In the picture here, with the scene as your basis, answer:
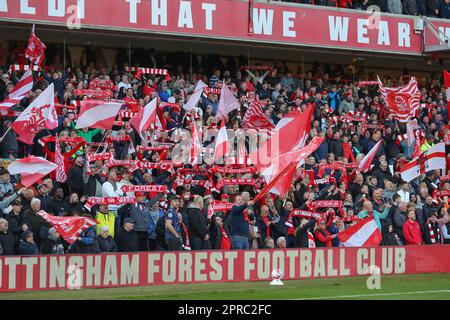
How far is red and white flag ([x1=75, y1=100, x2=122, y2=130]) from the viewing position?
25.1m

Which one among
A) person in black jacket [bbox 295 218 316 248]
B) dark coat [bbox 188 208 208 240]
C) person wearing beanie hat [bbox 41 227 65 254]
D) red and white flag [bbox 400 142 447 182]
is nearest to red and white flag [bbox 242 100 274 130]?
red and white flag [bbox 400 142 447 182]

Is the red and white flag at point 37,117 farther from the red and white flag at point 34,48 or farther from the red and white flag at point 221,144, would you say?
the red and white flag at point 221,144

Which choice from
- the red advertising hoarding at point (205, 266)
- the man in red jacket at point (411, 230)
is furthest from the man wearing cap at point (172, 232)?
the man in red jacket at point (411, 230)

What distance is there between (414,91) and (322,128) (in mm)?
2580

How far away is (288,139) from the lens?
1016 inches

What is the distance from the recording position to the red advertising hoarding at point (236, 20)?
29.6 meters

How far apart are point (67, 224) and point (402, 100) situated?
12.5m

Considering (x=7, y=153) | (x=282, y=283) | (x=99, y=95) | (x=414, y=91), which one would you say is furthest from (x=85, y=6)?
(x=282, y=283)

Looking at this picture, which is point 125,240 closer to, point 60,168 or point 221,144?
point 60,168

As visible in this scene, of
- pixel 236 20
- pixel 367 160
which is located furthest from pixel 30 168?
pixel 236 20

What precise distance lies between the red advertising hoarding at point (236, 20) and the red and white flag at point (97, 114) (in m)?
4.91

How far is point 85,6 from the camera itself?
29.9 meters

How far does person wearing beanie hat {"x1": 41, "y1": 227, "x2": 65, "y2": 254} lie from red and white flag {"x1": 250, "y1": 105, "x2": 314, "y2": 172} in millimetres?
5505

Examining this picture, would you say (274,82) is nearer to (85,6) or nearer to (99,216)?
(85,6)
